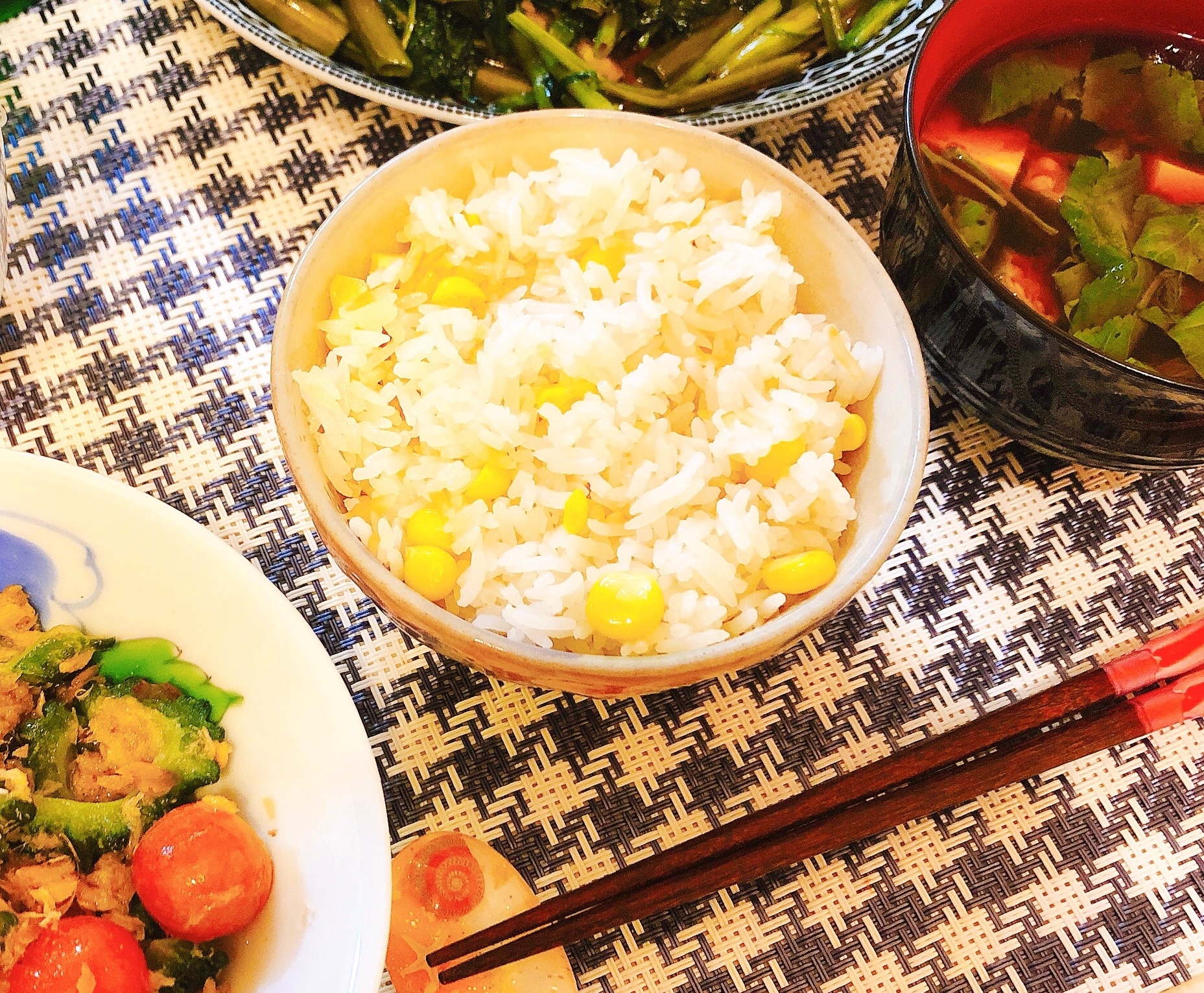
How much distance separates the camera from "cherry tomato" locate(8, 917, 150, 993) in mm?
A: 1166

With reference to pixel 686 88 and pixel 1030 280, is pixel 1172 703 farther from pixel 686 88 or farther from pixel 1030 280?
pixel 686 88

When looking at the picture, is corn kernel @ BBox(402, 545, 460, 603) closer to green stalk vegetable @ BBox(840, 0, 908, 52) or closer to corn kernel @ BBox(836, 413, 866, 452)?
corn kernel @ BBox(836, 413, 866, 452)

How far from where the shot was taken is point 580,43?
2.00m

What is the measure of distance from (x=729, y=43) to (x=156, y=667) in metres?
1.59

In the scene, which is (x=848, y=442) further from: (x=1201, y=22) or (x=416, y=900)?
(x=1201, y=22)

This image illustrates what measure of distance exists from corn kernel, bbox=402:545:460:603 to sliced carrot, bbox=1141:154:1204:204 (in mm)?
1419

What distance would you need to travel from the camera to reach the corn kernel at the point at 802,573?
132 cm

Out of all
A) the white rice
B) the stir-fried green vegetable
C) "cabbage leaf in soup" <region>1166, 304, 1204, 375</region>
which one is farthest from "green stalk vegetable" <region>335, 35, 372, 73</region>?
"cabbage leaf in soup" <region>1166, 304, 1204, 375</region>

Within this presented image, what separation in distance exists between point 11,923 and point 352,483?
0.70m

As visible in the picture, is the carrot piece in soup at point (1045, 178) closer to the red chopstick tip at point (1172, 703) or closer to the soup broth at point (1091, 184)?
the soup broth at point (1091, 184)

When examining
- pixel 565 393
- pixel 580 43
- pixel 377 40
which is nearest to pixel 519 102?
pixel 580 43

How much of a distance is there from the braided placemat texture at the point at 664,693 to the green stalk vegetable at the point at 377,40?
145mm

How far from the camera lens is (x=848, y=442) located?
1444 millimetres

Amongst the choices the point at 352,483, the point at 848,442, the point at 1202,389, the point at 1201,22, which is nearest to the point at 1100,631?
the point at 1202,389
